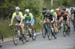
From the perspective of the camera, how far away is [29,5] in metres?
28.9

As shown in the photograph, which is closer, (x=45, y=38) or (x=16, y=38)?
(x=16, y=38)

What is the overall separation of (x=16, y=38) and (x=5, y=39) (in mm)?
2580

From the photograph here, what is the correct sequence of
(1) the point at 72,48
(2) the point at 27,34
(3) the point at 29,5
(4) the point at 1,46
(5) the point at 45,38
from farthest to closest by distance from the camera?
(3) the point at 29,5 → (5) the point at 45,38 → (2) the point at 27,34 → (4) the point at 1,46 → (1) the point at 72,48

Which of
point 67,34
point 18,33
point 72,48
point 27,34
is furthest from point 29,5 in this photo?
point 72,48

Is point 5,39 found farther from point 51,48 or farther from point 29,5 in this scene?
point 29,5

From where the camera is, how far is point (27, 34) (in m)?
20.3

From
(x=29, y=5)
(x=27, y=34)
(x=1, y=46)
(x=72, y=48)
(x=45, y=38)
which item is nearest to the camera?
(x=72, y=48)

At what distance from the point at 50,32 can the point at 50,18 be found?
81 centimetres

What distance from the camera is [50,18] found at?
21.2m

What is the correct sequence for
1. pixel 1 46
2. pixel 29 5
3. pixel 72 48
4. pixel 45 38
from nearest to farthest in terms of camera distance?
1. pixel 72 48
2. pixel 1 46
3. pixel 45 38
4. pixel 29 5

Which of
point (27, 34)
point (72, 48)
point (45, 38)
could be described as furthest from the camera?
point (45, 38)

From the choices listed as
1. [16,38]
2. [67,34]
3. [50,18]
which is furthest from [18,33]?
[67,34]

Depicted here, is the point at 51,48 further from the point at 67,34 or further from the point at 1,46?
the point at 67,34

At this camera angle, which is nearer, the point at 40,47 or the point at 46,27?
the point at 40,47
